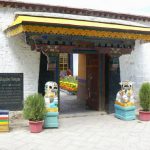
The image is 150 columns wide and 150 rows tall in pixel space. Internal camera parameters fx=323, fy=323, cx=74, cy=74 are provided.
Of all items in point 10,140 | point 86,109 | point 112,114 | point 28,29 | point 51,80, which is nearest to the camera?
point 10,140

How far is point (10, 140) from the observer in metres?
8.07

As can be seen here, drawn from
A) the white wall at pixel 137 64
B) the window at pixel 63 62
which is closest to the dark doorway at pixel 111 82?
the white wall at pixel 137 64

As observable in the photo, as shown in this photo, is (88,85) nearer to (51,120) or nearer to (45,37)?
(51,120)

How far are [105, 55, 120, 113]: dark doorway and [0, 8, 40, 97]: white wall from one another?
8.57 feet

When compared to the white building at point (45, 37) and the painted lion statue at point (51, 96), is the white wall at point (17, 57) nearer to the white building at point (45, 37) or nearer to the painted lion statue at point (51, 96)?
the white building at point (45, 37)

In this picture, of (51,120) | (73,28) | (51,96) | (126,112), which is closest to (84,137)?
(51,120)

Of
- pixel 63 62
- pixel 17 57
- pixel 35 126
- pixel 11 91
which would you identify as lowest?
pixel 35 126

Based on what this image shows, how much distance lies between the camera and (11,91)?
405 inches

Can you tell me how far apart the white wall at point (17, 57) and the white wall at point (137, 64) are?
3597 millimetres

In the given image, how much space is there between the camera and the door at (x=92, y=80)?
1225 centimetres

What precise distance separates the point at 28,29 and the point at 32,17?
68 centimetres

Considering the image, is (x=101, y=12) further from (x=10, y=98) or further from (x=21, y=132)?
(x=21, y=132)

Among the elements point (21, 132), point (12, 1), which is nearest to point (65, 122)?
point (21, 132)

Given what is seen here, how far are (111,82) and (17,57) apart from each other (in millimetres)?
3491
